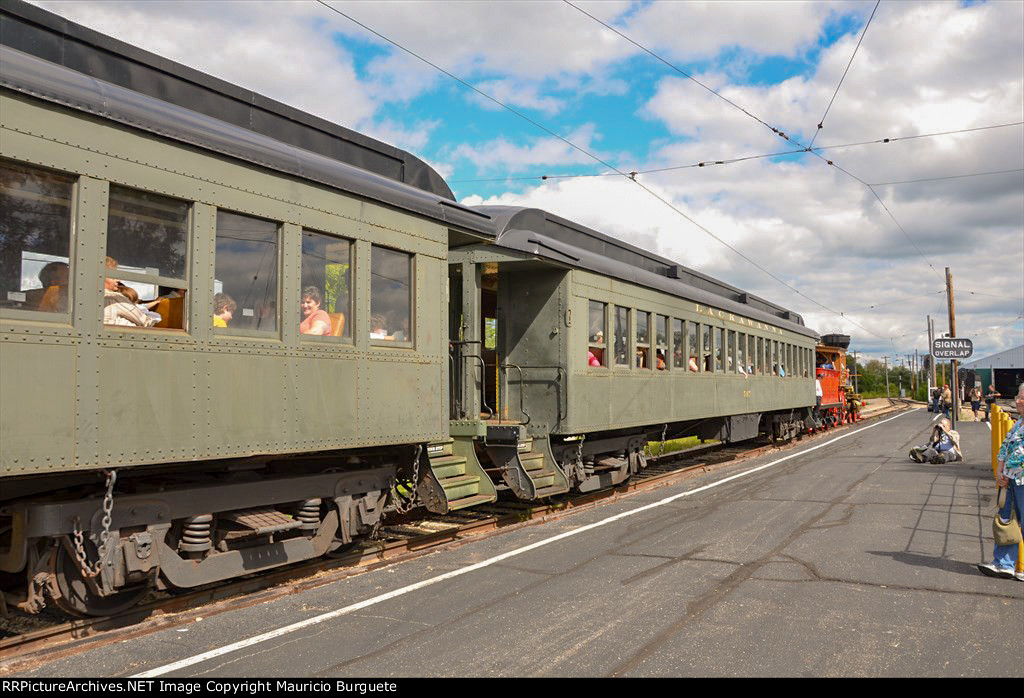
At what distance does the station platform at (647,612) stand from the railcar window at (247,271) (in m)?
2.12

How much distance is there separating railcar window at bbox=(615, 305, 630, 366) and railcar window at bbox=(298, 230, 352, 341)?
5.53m

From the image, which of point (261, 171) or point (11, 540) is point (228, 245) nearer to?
point (261, 171)

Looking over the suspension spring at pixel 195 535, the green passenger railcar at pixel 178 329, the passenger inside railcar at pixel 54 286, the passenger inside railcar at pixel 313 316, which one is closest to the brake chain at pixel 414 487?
the green passenger railcar at pixel 178 329

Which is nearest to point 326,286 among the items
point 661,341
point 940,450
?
point 661,341

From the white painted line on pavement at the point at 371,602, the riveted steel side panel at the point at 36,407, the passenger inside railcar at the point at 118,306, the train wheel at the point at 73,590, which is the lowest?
the white painted line on pavement at the point at 371,602

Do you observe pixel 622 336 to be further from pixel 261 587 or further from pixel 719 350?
pixel 261 587

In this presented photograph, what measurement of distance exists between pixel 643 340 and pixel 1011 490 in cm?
624

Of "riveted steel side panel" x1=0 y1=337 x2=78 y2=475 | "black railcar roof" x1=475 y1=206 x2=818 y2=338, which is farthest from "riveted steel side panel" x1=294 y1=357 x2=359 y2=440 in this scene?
"black railcar roof" x1=475 y1=206 x2=818 y2=338

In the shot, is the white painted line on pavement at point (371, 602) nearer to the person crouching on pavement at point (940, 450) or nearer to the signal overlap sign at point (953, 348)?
the person crouching on pavement at point (940, 450)

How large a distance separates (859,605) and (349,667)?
12.1 ft

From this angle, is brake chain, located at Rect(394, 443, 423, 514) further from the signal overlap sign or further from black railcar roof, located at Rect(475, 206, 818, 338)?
the signal overlap sign

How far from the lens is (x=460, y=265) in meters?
9.41

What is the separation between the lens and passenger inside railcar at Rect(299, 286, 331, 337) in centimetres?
636

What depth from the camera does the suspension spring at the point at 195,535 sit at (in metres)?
5.70
